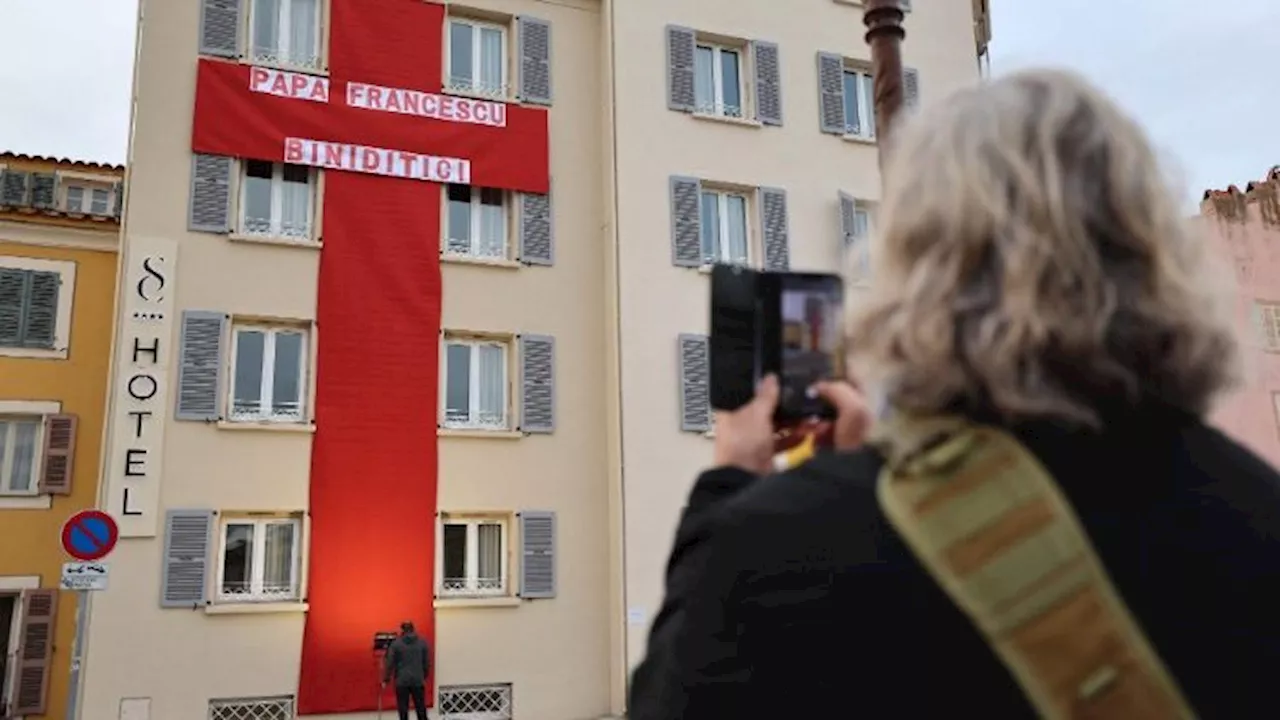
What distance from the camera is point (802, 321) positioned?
1.61 m

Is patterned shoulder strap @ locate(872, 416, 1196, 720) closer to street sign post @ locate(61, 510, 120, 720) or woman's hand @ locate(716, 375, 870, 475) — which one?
woman's hand @ locate(716, 375, 870, 475)

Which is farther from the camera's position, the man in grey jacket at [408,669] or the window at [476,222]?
the window at [476,222]

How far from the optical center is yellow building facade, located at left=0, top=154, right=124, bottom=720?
1697cm

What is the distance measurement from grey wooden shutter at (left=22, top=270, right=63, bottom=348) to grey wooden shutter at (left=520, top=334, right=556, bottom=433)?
7881 mm

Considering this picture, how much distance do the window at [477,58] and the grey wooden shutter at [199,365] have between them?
19.0ft

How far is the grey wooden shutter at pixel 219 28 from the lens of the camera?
55.1 feet

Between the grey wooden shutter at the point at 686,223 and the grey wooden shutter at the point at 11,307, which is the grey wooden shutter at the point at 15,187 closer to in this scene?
the grey wooden shutter at the point at 11,307

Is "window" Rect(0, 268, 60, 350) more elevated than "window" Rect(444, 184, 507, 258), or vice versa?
"window" Rect(444, 184, 507, 258)

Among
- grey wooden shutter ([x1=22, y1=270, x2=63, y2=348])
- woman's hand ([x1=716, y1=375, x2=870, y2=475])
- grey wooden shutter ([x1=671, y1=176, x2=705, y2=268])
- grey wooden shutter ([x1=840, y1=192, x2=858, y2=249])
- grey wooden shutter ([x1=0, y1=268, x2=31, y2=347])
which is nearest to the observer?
woman's hand ([x1=716, y1=375, x2=870, y2=475])

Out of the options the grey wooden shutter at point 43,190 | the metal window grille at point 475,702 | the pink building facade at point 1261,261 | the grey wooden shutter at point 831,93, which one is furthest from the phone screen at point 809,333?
the pink building facade at point 1261,261

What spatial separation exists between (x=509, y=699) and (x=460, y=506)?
9.63ft

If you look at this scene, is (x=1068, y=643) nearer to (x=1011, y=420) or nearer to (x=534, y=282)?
(x=1011, y=420)

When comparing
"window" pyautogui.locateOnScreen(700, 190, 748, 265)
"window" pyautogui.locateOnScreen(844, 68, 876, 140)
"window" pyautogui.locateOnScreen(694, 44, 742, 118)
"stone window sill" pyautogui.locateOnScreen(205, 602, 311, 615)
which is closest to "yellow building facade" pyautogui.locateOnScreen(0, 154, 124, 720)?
"stone window sill" pyautogui.locateOnScreen(205, 602, 311, 615)

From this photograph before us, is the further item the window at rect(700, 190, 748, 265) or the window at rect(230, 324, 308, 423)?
the window at rect(700, 190, 748, 265)
